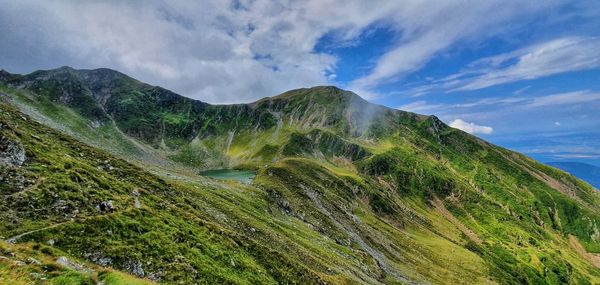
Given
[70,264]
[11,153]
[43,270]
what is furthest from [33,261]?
[11,153]

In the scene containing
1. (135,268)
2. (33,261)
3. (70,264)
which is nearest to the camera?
(33,261)

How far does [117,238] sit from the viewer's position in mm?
34938

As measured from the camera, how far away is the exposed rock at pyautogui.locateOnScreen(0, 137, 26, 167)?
38344mm

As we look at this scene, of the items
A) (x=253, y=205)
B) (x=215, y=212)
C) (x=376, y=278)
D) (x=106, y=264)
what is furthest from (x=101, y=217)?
(x=376, y=278)

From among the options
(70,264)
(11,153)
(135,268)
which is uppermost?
(11,153)

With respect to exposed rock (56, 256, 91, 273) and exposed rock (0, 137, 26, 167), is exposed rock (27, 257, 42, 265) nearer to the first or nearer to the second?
exposed rock (56, 256, 91, 273)

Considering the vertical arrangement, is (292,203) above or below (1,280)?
below

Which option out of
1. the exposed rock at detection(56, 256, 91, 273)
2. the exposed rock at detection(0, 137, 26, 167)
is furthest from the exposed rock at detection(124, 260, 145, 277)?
the exposed rock at detection(0, 137, 26, 167)

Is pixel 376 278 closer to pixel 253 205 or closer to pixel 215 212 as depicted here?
pixel 253 205

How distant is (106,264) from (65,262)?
4.76 metres

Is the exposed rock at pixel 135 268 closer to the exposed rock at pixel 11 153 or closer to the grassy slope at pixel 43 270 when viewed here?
the grassy slope at pixel 43 270

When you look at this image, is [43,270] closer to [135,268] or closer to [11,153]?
[135,268]

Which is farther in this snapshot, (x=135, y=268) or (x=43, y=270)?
(x=135, y=268)

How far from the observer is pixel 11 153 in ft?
131
